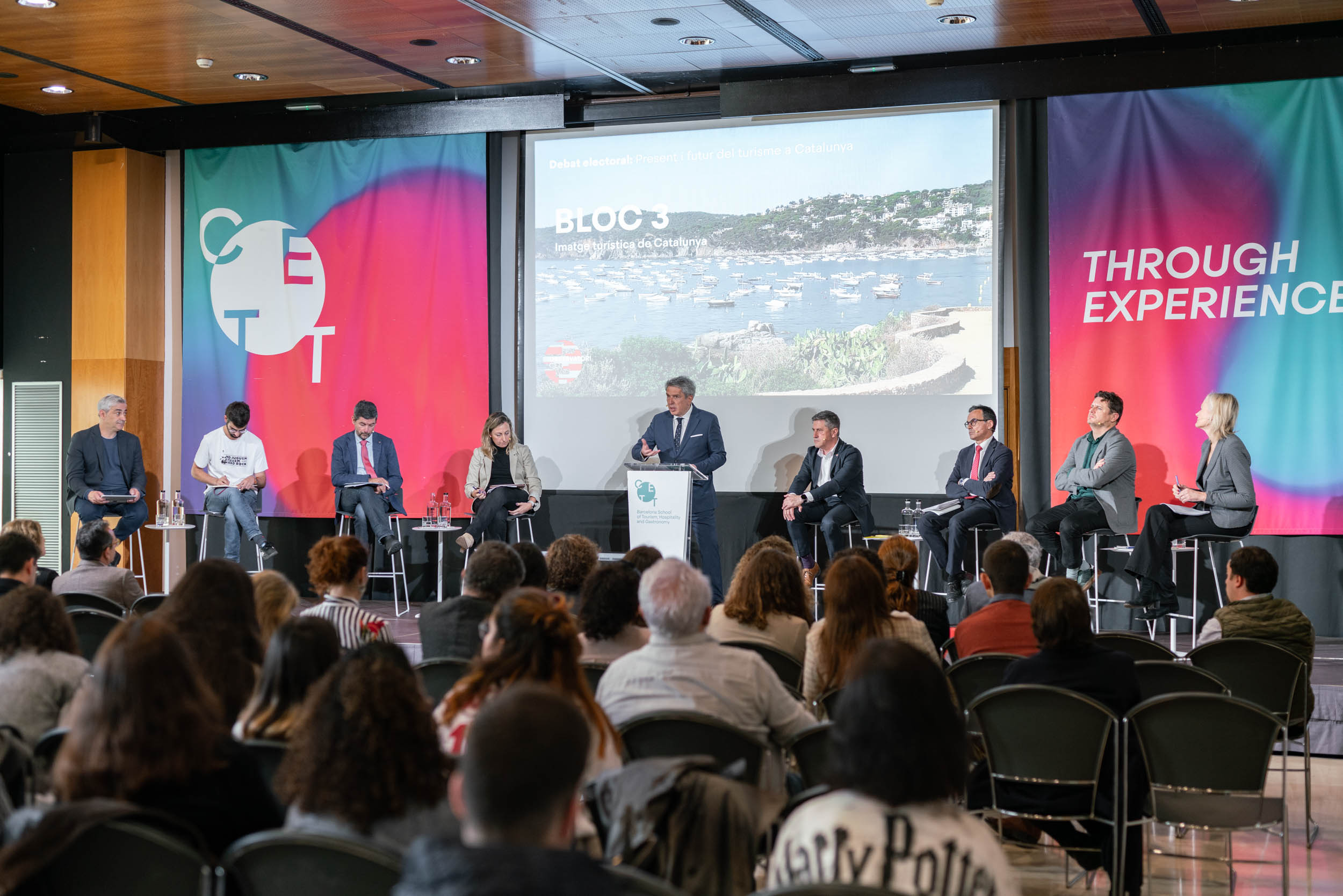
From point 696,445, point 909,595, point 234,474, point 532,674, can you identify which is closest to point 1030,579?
point 909,595

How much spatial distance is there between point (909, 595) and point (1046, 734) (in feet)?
4.44

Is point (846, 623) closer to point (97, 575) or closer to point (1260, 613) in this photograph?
point (1260, 613)

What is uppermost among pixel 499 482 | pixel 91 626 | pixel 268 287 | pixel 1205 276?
pixel 268 287

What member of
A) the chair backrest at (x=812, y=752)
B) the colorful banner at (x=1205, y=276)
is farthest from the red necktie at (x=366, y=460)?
the chair backrest at (x=812, y=752)

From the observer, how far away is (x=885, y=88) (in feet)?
27.9

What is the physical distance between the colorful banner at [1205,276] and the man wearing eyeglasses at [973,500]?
535mm

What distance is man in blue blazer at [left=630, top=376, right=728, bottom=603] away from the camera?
27.7 ft

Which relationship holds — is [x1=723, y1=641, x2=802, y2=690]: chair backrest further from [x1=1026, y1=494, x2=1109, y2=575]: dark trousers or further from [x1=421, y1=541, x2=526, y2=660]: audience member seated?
[x1=1026, y1=494, x2=1109, y2=575]: dark trousers

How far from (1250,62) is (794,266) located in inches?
122

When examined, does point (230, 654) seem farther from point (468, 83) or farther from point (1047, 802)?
point (468, 83)

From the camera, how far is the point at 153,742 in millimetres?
2066

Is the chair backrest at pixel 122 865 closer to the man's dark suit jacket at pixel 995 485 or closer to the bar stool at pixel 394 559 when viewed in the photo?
the man's dark suit jacket at pixel 995 485

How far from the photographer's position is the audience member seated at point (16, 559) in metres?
4.77

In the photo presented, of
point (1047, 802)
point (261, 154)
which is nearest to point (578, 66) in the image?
point (261, 154)
